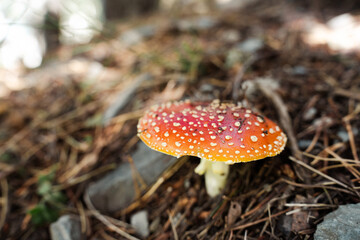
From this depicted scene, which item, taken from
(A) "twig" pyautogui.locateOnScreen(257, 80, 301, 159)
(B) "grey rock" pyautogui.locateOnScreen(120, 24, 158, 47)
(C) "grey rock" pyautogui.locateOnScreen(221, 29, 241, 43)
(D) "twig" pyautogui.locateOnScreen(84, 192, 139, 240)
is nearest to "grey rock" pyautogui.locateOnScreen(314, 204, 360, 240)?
(A) "twig" pyautogui.locateOnScreen(257, 80, 301, 159)

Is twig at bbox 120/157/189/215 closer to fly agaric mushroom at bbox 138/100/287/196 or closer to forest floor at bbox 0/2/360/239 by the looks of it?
forest floor at bbox 0/2/360/239

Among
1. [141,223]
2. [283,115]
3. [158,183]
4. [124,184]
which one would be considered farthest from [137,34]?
[141,223]

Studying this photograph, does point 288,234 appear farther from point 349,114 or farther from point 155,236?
point 349,114

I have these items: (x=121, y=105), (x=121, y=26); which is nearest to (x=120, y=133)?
(x=121, y=105)

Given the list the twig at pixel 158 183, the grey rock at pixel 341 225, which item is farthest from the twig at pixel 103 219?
the grey rock at pixel 341 225

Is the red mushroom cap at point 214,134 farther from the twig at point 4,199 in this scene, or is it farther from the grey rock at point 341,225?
the twig at point 4,199

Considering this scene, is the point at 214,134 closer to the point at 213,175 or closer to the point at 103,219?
the point at 213,175
